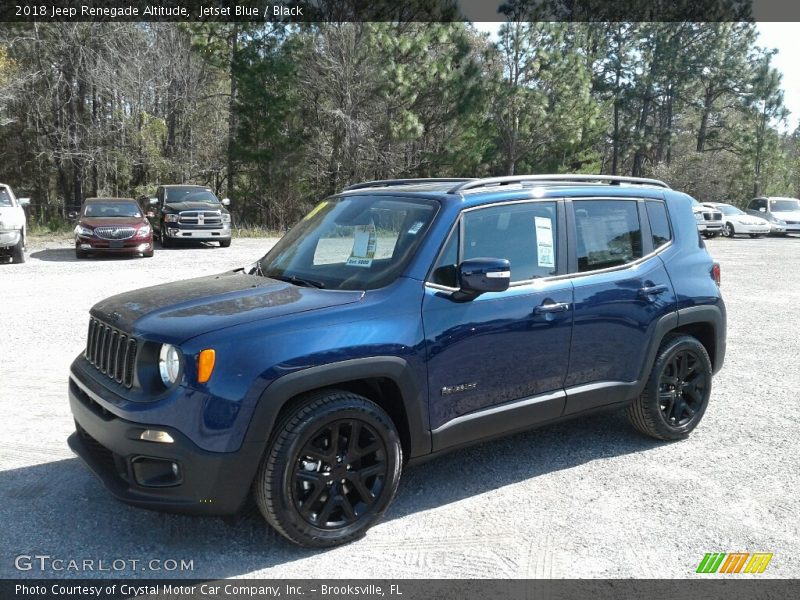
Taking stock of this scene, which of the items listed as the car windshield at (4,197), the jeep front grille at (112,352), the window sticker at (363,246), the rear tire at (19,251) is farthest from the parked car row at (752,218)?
the jeep front grille at (112,352)

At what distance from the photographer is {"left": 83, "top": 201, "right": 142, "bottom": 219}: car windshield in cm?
1738

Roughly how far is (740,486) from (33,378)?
5.84 metres

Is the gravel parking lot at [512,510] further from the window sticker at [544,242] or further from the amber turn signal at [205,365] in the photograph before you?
the window sticker at [544,242]

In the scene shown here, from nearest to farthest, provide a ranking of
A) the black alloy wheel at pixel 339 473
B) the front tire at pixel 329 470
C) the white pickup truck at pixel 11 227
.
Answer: the front tire at pixel 329 470
the black alloy wheel at pixel 339 473
the white pickup truck at pixel 11 227

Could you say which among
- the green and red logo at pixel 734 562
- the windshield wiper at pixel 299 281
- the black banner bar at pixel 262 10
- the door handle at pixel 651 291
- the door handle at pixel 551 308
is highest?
the black banner bar at pixel 262 10

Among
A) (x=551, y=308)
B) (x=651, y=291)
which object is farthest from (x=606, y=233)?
(x=551, y=308)

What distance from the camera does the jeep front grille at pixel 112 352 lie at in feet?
11.3

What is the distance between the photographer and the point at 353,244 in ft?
13.8

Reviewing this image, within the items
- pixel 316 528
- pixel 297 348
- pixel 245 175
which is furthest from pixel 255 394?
pixel 245 175

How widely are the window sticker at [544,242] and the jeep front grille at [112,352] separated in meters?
2.38

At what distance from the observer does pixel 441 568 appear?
10.9 ft

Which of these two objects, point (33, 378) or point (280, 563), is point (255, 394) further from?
point (33, 378)

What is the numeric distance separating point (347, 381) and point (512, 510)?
1.26 meters

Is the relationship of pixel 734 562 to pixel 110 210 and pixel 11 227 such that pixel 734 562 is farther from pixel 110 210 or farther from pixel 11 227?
pixel 110 210
